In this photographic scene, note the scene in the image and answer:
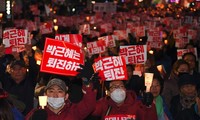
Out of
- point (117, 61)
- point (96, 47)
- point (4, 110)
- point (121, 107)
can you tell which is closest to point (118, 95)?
point (121, 107)

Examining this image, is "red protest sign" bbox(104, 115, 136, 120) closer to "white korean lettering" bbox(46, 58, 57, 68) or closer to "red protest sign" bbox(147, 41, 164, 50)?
"white korean lettering" bbox(46, 58, 57, 68)

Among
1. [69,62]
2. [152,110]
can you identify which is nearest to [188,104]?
[152,110]

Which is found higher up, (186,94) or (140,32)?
(140,32)

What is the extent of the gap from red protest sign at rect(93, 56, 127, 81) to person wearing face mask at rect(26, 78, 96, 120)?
1.14 m

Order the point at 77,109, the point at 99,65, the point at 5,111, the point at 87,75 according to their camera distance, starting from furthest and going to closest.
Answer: the point at 99,65 < the point at 87,75 < the point at 77,109 < the point at 5,111

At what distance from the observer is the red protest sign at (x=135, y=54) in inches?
471

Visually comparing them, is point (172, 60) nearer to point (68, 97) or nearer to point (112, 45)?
point (112, 45)

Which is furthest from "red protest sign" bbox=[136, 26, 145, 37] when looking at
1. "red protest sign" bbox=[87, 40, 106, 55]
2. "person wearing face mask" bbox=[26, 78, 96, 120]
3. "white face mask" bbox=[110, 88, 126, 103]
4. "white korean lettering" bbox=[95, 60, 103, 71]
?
"person wearing face mask" bbox=[26, 78, 96, 120]

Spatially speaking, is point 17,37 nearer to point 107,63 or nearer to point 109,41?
point 109,41

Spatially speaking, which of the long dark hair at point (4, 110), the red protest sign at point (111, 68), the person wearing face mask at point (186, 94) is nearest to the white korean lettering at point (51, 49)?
the red protest sign at point (111, 68)

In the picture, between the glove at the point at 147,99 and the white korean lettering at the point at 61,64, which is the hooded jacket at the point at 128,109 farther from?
the white korean lettering at the point at 61,64

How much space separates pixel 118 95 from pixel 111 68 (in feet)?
3.73

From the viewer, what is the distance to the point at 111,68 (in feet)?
27.3

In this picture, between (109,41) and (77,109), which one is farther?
(109,41)
